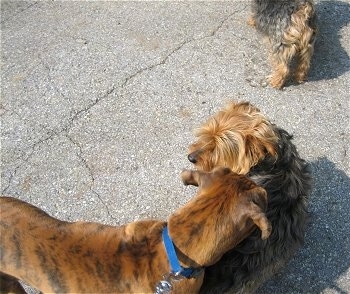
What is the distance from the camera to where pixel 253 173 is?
10.6ft

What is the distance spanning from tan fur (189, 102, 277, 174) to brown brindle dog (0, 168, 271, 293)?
1.29ft

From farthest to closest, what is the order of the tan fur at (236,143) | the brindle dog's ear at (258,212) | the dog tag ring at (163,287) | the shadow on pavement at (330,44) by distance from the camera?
the shadow on pavement at (330,44)
the tan fur at (236,143)
the dog tag ring at (163,287)
the brindle dog's ear at (258,212)

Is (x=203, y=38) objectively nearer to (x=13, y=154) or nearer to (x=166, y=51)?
(x=166, y=51)

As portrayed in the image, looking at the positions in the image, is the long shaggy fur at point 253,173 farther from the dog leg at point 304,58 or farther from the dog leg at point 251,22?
the dog leg at point 251,22

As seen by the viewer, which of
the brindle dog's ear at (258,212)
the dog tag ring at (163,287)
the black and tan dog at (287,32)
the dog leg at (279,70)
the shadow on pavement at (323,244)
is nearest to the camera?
the brindle dog's ear at (258,212)

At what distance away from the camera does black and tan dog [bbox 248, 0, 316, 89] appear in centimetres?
461

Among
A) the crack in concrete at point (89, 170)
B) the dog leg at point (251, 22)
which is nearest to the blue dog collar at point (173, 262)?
the crack in concrete at point (89, 170)

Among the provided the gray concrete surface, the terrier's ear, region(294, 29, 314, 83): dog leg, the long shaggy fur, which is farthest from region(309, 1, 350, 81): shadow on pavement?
the terrier's ear

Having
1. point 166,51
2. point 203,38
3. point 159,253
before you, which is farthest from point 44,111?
point 159,253

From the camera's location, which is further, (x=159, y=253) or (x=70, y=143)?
(x=70, y=143)

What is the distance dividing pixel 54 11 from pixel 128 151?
253 cm

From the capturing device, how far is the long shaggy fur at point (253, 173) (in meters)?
3.13

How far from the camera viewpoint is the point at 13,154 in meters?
4.70

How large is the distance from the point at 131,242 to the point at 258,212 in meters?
0.80
